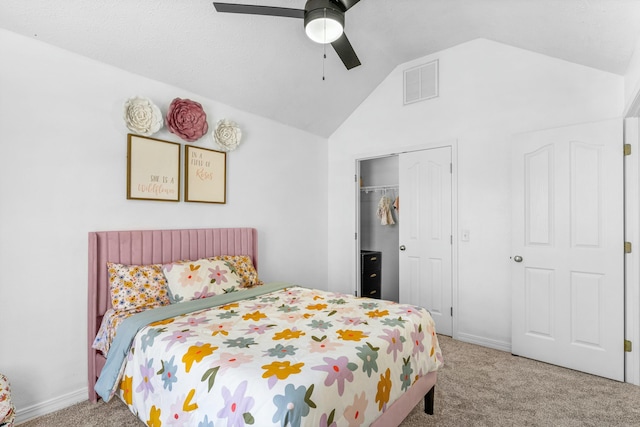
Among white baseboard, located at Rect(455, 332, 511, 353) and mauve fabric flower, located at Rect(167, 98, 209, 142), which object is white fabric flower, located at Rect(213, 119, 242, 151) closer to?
mauve fabric flower, located at Rect(167, 98, 209, 142)

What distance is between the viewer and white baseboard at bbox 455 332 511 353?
10.1ft

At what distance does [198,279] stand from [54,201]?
42.8 inches

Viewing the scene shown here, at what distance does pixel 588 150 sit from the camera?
2.62m

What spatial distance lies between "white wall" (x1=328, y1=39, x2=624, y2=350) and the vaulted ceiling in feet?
0.49

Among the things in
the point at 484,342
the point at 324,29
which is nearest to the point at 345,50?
the point at 324,29

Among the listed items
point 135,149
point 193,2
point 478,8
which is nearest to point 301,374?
point 135,149

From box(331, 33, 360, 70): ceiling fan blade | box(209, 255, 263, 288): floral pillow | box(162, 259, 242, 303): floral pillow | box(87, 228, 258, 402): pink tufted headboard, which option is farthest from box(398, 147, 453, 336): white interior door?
box(162, 259, 242, 303): floral pillow

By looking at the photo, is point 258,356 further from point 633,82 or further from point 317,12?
point 633,82

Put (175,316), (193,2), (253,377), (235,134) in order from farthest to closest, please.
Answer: (235,134) < (193,2) < (175,316) < (253,377)

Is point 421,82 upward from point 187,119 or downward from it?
upward

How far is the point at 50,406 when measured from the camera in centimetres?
212

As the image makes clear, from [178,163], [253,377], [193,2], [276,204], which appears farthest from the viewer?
[276,204]

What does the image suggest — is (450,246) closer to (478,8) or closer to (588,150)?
(588,150)

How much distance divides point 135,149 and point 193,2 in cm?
117
